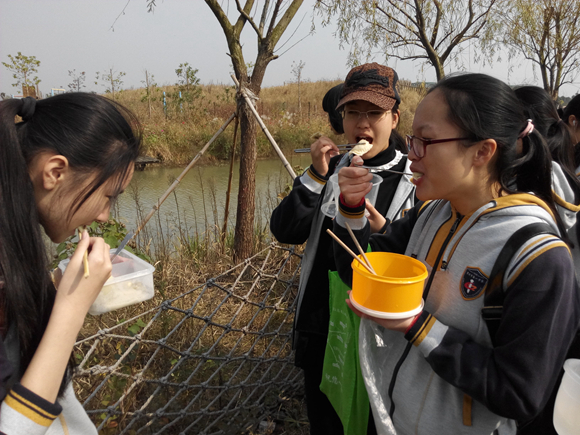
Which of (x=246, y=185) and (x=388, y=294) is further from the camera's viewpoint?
(x=246, y=185)

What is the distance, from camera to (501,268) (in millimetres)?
1016

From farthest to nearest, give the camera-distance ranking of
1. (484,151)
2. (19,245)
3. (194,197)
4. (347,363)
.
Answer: (194,197)
(347,363)
(484,151)
(19,245)

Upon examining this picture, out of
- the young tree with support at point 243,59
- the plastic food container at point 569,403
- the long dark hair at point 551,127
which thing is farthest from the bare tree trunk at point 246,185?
the plastic food container at point 569,403

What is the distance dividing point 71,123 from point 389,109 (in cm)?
125

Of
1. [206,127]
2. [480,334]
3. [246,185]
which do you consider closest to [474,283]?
[480,334]

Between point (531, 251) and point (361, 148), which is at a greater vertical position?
point (361, 148)

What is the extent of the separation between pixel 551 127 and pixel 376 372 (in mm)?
1583

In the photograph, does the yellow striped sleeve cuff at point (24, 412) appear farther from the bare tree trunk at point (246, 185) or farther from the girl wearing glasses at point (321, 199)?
the bare tree trunk at point (246, 185)

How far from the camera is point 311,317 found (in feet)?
5.73

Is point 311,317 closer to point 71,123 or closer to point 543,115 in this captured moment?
point 71,123

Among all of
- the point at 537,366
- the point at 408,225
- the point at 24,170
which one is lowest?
the point at 537,366

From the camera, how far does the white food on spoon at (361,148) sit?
1647 millimetres

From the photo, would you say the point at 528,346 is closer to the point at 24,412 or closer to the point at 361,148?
the point at 361,148

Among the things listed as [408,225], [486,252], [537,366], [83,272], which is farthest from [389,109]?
[83,272]
